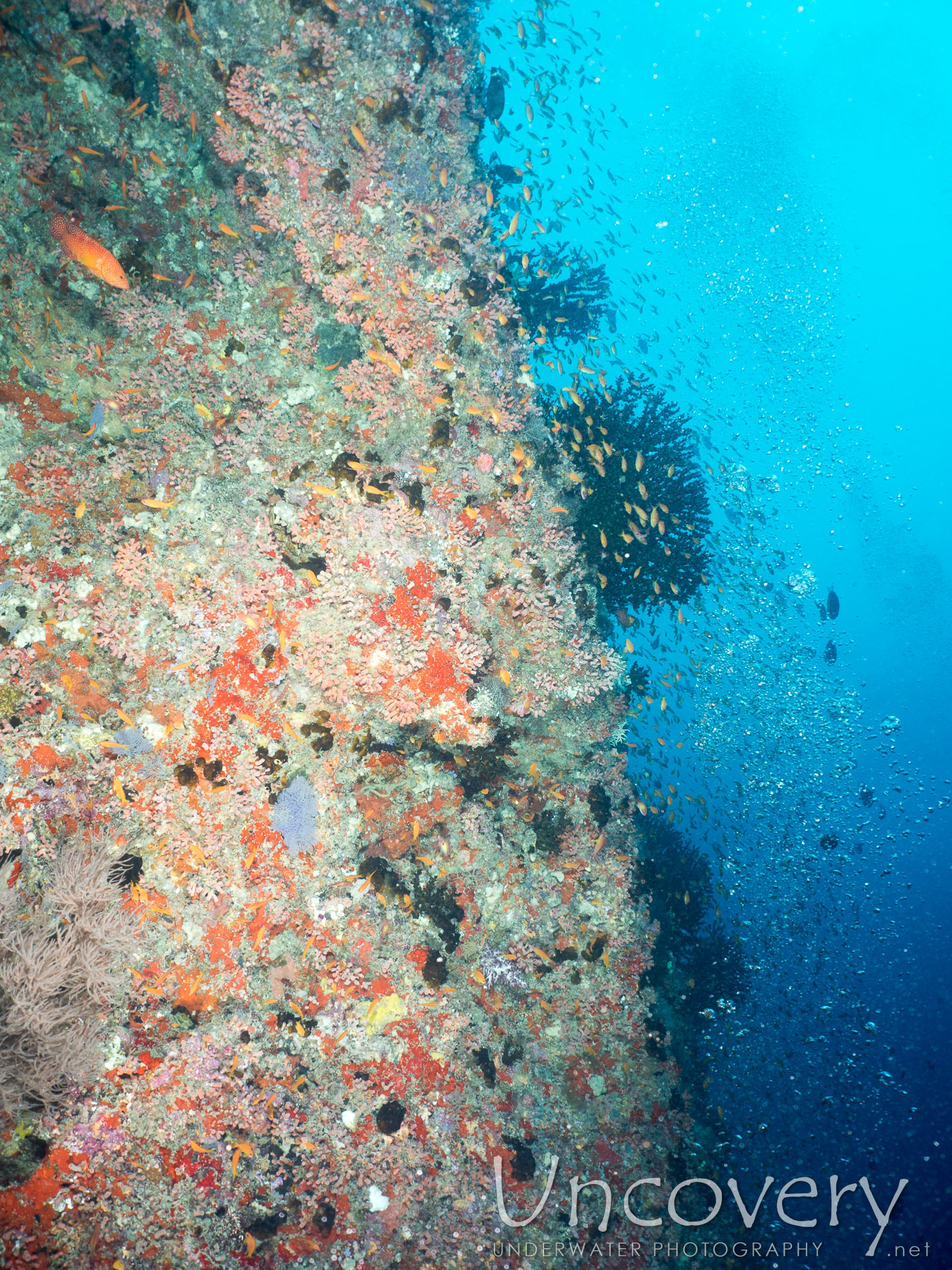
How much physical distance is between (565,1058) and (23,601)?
22.4 ft

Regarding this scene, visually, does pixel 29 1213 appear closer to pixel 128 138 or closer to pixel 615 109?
pixel 128 138

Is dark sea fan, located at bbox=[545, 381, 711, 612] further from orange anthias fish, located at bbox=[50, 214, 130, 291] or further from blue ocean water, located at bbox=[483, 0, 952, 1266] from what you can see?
orange anthias fish, located at bbox=[50, 214, 130, 291]

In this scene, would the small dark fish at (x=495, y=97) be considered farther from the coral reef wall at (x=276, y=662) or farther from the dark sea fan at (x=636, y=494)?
the dark sea fan at (x=636, y=494)

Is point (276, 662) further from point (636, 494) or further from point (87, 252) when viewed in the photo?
point (636, 494)

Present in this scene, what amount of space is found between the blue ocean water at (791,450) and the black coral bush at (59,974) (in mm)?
6657

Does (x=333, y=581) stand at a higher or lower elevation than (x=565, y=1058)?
higher

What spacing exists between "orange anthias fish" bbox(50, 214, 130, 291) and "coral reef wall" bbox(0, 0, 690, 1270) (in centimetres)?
4

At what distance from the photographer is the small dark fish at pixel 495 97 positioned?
6492 mm

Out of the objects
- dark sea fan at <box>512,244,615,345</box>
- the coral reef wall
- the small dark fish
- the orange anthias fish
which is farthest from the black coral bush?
the small dark fish

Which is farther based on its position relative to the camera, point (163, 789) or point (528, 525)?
point (528, 525)

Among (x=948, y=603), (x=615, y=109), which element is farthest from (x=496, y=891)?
(x=948, y=603)

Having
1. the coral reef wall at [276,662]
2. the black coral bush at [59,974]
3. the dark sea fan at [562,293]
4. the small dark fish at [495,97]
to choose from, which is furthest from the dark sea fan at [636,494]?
the black coral bush at [59,974]

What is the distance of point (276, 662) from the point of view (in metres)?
4.57

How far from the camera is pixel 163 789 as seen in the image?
4.33 metres
